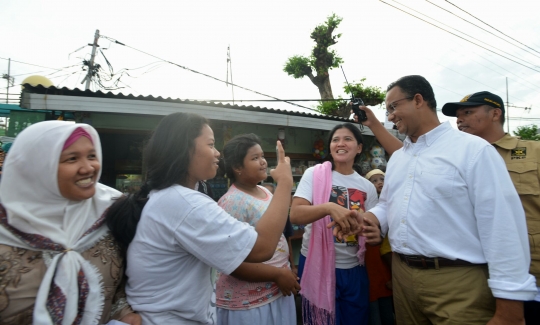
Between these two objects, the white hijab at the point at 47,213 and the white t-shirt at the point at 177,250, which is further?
the white t-shirt at the point at 177,250

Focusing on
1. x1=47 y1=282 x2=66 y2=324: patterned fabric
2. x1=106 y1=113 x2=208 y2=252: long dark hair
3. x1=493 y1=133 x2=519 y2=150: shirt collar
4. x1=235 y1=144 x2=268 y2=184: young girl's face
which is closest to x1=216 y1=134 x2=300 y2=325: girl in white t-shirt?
x1=235 y1=144 x2=268 y2=184: young girl's face

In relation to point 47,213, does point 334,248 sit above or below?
below

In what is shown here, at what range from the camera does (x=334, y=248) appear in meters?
Answer: 2.30

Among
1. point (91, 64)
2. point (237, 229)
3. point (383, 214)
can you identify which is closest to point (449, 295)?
point (383, 214)

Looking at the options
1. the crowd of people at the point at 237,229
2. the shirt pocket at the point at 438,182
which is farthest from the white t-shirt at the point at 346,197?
the shirt pocket at the point at 438,182

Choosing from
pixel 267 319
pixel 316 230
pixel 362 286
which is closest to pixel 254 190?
pixel 316 230

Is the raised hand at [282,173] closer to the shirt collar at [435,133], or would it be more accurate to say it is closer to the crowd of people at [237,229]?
the crowd of people at [237,229]

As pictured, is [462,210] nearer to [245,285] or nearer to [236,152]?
[245,285]

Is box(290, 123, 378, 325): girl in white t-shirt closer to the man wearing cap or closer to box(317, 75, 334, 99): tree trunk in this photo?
the man wearing cap

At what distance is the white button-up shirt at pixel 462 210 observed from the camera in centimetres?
133

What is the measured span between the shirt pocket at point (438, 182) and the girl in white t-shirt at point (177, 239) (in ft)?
2.76

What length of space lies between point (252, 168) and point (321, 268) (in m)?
0.97

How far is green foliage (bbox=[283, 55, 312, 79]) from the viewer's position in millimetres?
12344

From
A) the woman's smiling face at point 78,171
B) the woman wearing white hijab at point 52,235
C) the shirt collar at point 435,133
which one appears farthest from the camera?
the shirt collar at point 435,133
